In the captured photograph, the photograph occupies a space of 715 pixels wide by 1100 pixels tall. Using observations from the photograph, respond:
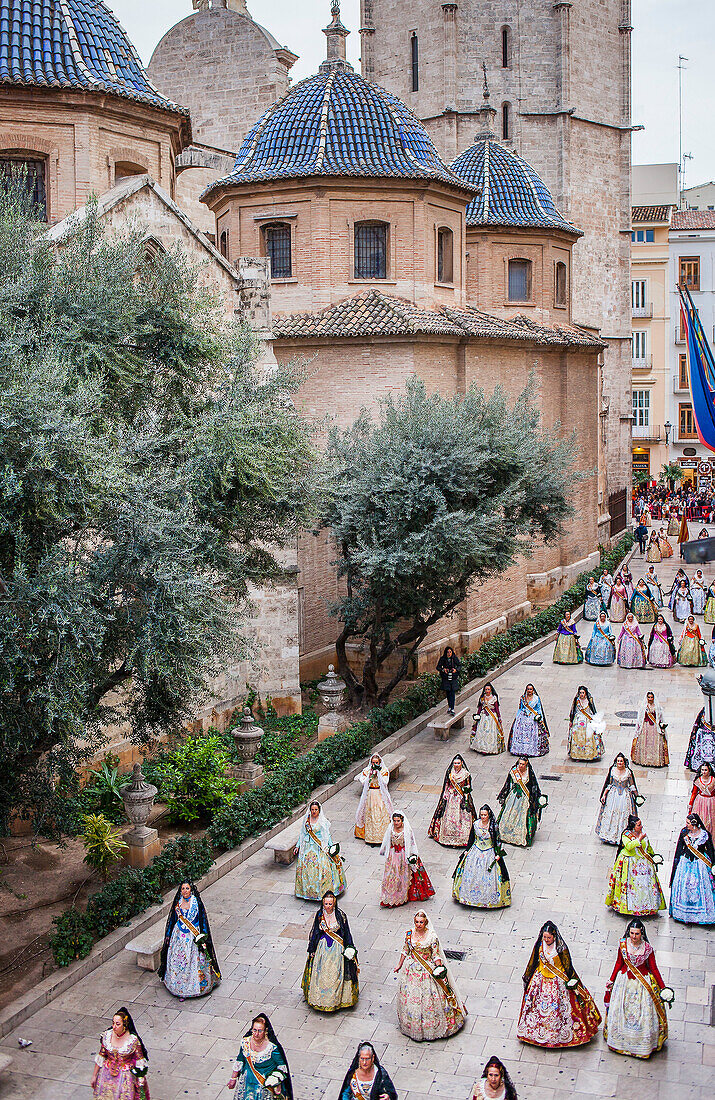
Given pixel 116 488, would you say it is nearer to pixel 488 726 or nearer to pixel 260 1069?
pixel 260 1069

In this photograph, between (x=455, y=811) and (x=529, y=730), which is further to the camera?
(x=529, y=730)

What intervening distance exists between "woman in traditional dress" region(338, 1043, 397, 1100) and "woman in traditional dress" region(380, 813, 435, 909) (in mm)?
4251

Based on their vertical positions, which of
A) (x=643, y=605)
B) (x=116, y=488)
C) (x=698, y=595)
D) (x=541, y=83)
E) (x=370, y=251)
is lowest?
(x=643, y=605)

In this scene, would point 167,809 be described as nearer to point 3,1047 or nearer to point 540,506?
point 3,1047

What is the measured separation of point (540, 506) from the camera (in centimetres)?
2091

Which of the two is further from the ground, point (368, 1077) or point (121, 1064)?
point (368, 1077)

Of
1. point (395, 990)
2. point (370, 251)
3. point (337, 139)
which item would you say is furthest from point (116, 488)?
point (337, 139)

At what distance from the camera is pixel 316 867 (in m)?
12.6

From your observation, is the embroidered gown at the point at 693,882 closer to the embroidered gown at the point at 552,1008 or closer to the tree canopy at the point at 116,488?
the embroidered gown at the point at 552,1008

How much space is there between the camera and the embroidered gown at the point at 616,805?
1384 cm

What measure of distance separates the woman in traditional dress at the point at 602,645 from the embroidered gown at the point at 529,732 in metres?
6.57

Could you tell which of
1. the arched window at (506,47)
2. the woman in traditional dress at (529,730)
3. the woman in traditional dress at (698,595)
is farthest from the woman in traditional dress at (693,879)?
the arched window at (506,47)

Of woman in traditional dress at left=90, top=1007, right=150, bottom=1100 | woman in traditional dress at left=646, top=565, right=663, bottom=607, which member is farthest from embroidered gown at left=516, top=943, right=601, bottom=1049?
woman in traditional dress at left=646, top=565, right=663, bottom=607

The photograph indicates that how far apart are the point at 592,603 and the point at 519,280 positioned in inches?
356
